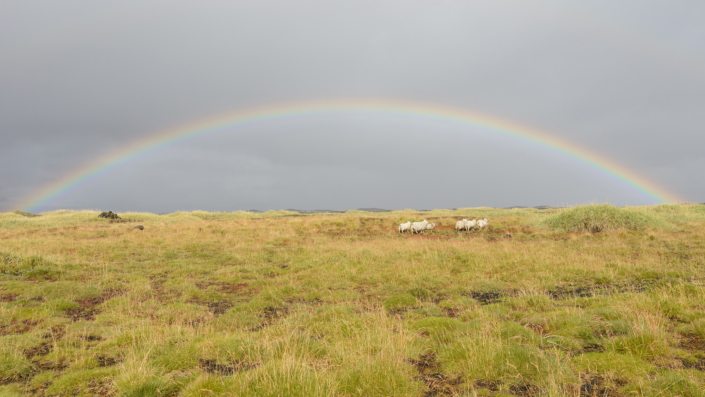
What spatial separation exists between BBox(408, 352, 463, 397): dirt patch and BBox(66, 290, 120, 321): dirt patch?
9.70 metres

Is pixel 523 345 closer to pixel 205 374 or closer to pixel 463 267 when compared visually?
pixel 205 374

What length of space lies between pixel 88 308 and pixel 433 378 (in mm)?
11467

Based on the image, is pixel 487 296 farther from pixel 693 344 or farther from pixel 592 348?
pixel 693 344

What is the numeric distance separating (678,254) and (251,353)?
19635 millimetres

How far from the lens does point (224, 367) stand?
6.08 m

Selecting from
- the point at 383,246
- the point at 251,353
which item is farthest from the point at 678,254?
the point at 251,353

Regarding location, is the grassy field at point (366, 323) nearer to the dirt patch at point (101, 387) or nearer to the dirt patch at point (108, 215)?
the dirt patch at point (101, 387)

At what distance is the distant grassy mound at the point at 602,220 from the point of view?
26734 millimetres

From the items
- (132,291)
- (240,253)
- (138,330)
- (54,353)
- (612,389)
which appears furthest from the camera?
(240,253)

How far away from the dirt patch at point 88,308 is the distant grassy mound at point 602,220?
32.3 metres

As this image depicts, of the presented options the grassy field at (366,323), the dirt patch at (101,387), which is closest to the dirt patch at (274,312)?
the grassy field at (366,323)

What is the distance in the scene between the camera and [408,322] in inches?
321

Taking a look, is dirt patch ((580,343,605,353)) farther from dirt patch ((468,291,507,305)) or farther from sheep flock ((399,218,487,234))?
sheep flock ((399,218,487,234))

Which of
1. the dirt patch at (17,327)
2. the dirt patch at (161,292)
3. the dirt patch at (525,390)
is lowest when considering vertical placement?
the dirt patch at (161,292)
